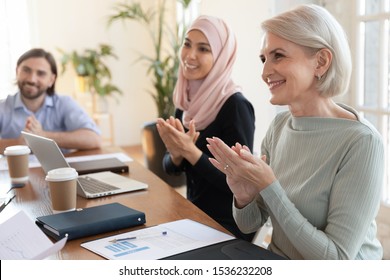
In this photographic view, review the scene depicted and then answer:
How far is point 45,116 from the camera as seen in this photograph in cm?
240

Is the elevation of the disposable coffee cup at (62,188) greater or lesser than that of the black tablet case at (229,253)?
greater

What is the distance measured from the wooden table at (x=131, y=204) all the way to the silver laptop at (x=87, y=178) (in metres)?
0.03

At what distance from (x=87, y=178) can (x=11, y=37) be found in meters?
3.18

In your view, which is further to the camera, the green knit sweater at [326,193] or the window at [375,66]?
the window at [375,66]

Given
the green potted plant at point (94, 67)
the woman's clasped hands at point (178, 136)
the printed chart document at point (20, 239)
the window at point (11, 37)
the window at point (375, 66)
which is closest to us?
the printed chart document at point (20, 239)

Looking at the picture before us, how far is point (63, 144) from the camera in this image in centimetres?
222

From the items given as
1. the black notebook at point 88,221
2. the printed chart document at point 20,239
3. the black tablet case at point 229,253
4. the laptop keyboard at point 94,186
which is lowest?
the black tablet case at point 229,253

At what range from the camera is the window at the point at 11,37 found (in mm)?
2960

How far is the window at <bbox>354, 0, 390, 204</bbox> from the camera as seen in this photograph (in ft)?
6.71

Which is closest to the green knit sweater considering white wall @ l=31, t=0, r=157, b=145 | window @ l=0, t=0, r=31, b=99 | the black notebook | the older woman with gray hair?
the older woman with gray hair

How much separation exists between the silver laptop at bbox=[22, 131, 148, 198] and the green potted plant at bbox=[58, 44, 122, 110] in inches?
138

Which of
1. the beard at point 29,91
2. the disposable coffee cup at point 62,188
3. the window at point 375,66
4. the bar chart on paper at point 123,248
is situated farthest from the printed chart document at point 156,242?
the beard at point 29,91

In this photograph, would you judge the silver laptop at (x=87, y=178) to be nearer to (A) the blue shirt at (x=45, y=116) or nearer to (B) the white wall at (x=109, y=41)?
(A) the blue shirt at (x=45, y=116)
